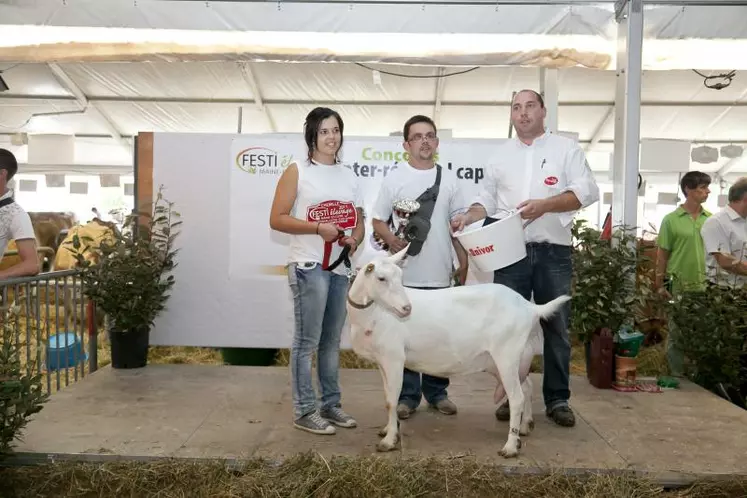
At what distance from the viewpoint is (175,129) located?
33.4 feet

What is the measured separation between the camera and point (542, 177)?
367 cm

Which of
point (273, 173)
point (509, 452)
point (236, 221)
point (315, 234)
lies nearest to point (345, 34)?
point (273, 173)

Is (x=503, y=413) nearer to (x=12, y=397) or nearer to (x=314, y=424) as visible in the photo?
(x=314, y=424)

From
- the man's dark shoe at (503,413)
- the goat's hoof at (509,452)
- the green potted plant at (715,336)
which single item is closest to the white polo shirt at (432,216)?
the man's dark shoe at (503,413)

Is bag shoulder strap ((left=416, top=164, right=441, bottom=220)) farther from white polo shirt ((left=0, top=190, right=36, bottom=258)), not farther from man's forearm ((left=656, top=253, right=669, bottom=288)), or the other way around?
man's forearm ((left=656, top=253, right=669, bottom=288))

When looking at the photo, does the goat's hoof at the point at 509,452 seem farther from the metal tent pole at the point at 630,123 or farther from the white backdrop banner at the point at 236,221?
the metal tent pole at the point at 630,123

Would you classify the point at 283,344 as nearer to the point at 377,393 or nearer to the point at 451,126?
the point at 377,393

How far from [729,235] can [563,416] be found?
7.32ft

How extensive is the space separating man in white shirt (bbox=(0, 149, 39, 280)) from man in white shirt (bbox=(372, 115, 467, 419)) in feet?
7.31

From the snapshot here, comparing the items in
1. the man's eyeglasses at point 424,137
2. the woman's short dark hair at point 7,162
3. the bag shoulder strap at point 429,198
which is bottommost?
the bag shoulder strap at point 429,198

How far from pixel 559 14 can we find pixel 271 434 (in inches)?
154

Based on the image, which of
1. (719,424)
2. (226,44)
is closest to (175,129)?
(226,44)

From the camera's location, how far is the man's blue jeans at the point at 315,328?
346 centimetres

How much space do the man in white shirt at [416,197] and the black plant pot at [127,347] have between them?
7.76 ft
